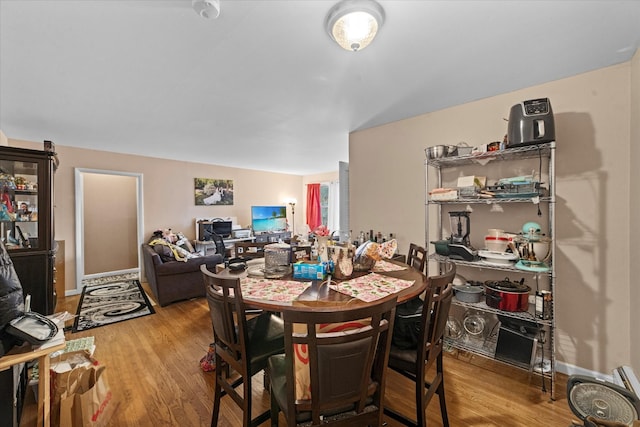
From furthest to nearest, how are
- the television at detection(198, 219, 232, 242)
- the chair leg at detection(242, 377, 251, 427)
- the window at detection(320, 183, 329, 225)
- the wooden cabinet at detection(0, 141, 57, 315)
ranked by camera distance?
the window at detection(320, 183, 329, 225) → the television at detection(198, 219, 232, 242) → the wooden cabinet at detection(0, 141, 57, 315) → the chair leg at detection(242, 377, 251, 427)

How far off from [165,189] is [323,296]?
502 centimetres

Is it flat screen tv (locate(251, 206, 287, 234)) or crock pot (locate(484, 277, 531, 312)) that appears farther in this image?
flat screen tv (locate(251, 206, 287, 234))

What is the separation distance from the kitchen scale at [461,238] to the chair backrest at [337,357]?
152 centimetres

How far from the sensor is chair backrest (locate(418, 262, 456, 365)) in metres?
1.18

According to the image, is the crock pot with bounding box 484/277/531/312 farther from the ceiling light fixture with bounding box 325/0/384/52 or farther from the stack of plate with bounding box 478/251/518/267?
the ceiling light fixture with bounding box 325/0/384/52

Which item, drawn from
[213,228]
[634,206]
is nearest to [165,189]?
[213,228]

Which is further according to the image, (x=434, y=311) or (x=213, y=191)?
(x=213, y=191)

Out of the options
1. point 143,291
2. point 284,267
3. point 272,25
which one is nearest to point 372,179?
point 284,267

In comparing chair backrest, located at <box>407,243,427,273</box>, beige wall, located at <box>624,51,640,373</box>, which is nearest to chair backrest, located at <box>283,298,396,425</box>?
chair backrest, located at <box>407,243,427,273</box>

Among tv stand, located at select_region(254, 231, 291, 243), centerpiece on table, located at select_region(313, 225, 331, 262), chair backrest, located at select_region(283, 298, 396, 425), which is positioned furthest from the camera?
tv stand, located at select_region(254, 231, 291, 243)

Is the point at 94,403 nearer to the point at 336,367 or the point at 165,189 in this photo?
→ the point at 336,367

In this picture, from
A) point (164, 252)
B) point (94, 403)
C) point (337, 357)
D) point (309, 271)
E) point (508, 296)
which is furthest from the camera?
point (164, 252)

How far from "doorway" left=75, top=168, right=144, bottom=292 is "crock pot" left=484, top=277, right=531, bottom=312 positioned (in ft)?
17.9

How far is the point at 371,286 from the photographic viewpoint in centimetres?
150
